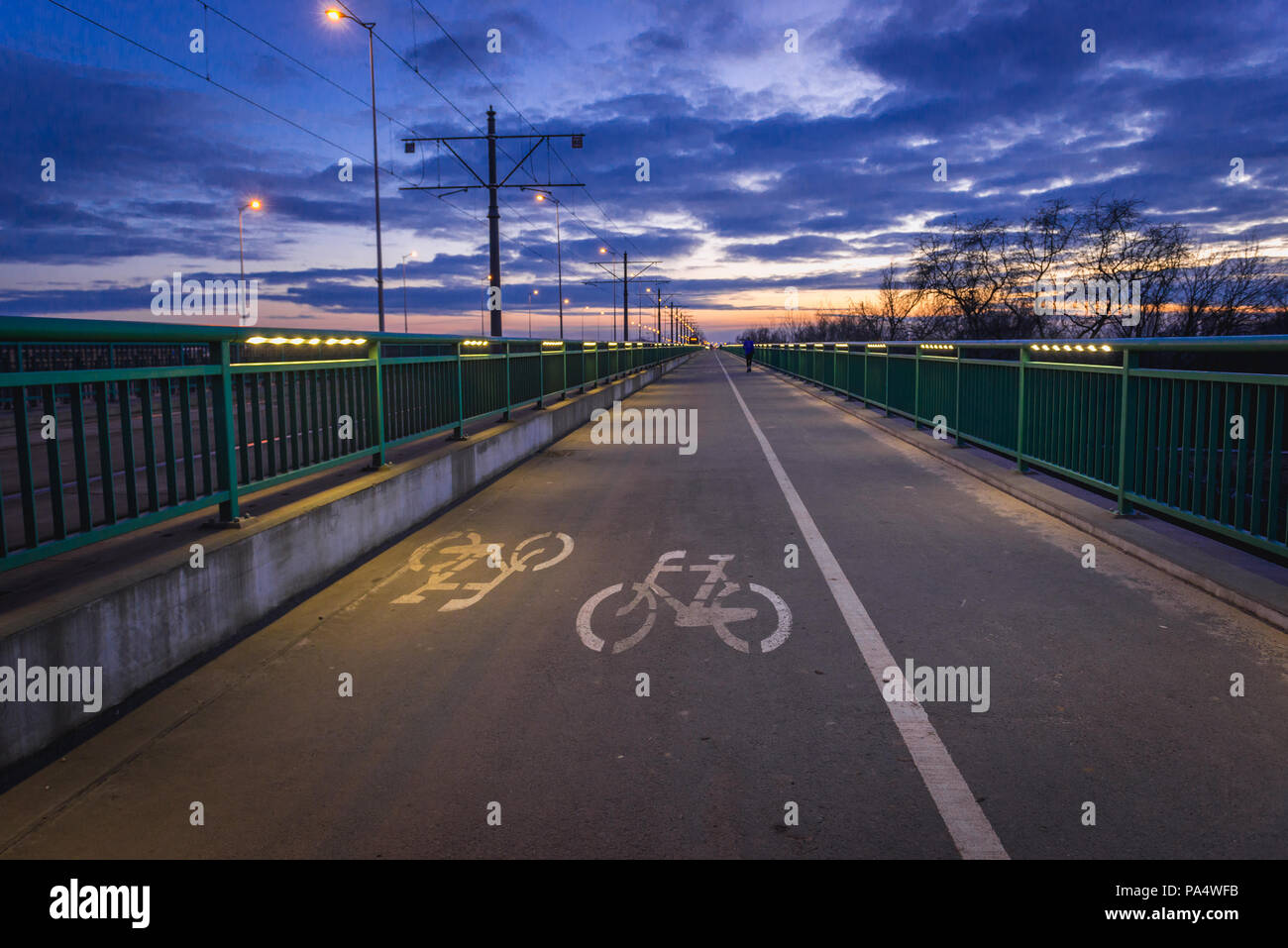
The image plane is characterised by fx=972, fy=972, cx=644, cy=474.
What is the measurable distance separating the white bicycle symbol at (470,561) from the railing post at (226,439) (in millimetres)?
1216

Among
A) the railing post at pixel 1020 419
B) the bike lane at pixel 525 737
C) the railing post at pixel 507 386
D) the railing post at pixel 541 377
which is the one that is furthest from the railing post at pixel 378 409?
the railing post at pixel 541 377

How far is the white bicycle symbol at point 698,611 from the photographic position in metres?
5.54

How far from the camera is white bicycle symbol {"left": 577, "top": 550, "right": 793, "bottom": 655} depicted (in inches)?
218

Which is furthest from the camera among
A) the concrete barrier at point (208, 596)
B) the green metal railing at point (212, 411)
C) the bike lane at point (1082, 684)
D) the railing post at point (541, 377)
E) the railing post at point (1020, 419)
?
the railing post at point (541, 377)

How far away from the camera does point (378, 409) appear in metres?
8.88

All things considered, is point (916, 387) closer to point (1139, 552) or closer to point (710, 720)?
point (1139, 552)

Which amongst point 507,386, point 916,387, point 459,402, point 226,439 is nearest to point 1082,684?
point 226,439

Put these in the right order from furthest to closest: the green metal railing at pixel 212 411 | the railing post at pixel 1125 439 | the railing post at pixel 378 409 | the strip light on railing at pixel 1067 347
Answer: the railing post at pixel 378 409 → the strip light on railing at pixel 1067 347 → the railing post at pixel 1125 439 → the green metal railing at pixel 212 411

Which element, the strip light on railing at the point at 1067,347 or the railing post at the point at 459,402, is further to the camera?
the railing post at the point at 459,402

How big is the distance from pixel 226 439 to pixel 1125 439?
22.9 feet

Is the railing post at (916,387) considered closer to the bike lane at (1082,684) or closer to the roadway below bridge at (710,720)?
the bike lane at (1082,684)

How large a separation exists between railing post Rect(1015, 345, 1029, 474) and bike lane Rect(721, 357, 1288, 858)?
7.07ft

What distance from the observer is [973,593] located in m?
6.48
